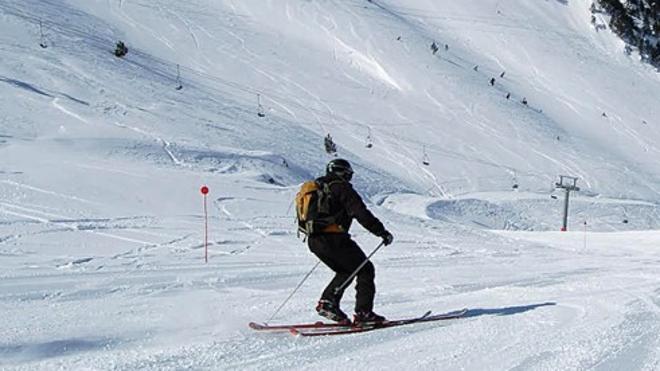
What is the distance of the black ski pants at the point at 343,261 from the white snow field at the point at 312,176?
1.17 ft

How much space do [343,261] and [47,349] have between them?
2.18 m

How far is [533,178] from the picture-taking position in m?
26.4

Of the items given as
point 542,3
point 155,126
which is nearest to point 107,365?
point 155,126

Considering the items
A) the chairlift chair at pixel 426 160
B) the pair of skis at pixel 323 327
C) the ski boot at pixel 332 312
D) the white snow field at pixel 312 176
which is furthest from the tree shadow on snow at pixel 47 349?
the chairlift chair at pixel 426 160

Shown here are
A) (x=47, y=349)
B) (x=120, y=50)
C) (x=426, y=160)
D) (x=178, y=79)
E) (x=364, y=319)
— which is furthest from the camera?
(x=426, y=160)

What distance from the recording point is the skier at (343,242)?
5.62 meters

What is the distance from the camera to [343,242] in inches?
229

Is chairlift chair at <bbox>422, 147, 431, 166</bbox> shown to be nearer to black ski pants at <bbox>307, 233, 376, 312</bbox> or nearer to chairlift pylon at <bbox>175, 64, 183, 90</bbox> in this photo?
chairlift pylon at <bbox>175, 64, 183, 90</bbox>

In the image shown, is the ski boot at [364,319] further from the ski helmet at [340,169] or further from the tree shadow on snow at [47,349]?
the tree shadow on snow at [47,349]

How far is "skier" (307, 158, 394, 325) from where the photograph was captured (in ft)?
18.5

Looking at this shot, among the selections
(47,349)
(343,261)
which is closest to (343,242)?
(343,261)

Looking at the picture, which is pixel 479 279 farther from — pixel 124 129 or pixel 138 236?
pixel 124 129

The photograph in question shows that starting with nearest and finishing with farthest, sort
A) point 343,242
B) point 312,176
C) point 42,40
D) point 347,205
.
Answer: point 347,205, point 343,242, point 312,176, point 42,40

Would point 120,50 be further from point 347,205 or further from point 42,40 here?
point 347,205
